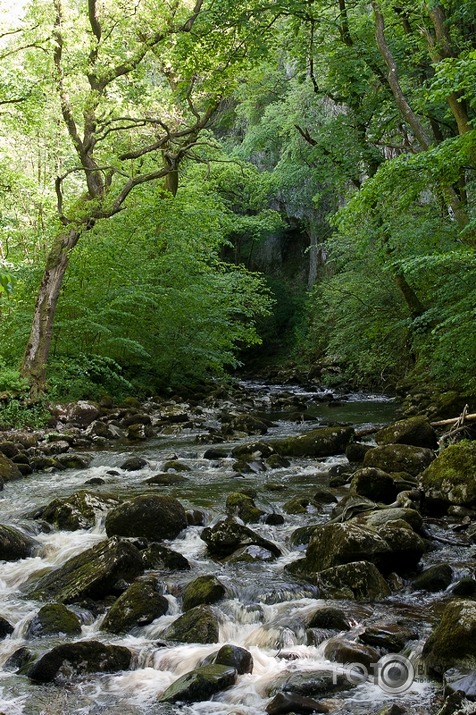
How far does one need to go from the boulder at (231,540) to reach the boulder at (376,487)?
5.72 ft

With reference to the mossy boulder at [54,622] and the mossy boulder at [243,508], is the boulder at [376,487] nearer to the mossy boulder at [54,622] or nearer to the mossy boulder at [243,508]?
the mossy boulder at [243,508]

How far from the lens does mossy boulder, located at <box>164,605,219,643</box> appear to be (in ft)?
16.1

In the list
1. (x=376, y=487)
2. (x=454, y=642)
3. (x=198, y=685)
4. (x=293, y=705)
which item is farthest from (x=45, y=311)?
(x=454, y=642)

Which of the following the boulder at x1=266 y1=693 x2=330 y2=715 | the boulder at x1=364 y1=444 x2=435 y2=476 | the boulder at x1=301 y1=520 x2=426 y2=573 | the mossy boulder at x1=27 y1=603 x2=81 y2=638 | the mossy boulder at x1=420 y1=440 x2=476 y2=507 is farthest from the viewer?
the boulder at x1=364 y1=444 x2=435 y2=476

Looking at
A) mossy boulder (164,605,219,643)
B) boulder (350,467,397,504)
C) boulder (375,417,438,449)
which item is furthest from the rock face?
boulder (375,417,438,449)

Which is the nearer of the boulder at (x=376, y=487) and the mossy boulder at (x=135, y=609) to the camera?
the mossy boulder at (x=135, y=609)

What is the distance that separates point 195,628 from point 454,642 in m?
1.90

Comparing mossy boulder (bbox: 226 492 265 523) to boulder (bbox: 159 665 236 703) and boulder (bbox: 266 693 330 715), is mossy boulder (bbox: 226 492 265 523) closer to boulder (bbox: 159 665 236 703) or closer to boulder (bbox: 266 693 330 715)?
boulder (bbox: 159 665 236 703)

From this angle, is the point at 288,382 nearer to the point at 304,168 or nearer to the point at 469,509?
the point at 304,168

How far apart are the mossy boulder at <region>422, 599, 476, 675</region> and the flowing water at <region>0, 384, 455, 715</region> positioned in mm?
169

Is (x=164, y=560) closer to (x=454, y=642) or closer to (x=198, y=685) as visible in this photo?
(x=198, y=685)

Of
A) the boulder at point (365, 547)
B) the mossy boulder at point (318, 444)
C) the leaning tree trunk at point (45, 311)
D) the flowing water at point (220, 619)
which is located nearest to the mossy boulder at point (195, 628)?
the flowing water at point (220, 619)

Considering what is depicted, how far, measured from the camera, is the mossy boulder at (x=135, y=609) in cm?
516

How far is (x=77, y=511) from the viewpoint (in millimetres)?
7688
